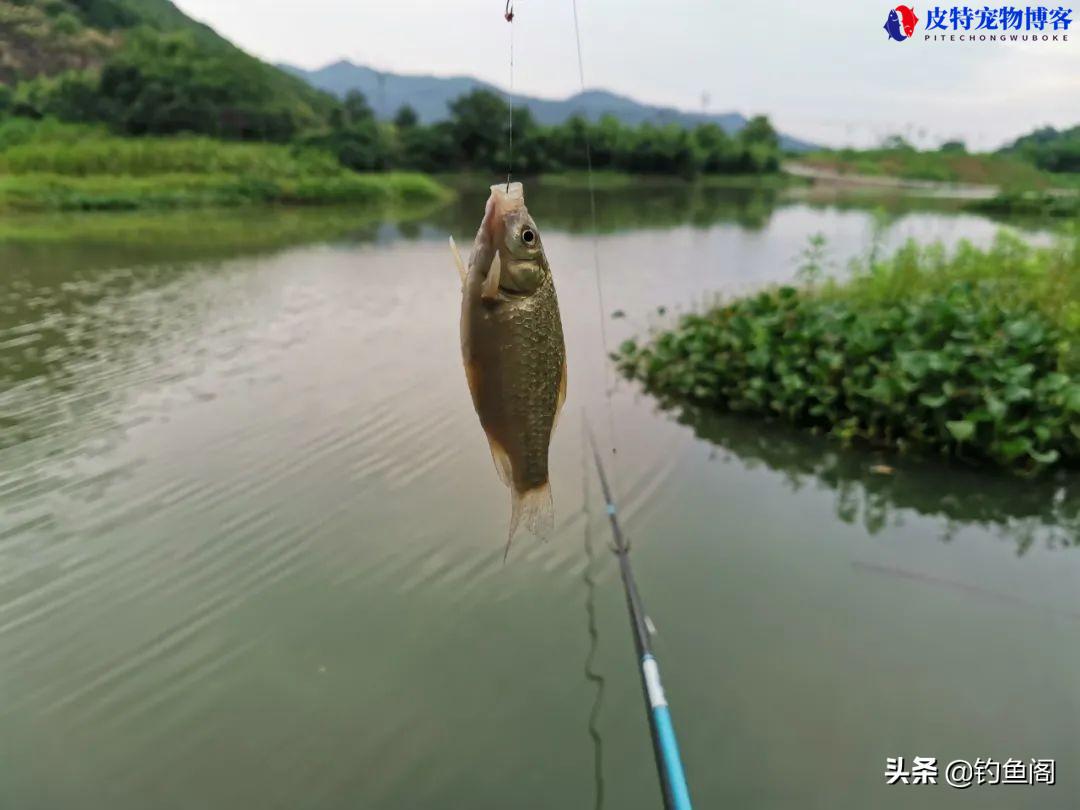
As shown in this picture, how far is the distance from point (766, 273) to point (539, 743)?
39.6ft

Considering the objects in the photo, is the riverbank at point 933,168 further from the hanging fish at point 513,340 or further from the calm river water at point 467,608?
the hanging fish at point 513,340

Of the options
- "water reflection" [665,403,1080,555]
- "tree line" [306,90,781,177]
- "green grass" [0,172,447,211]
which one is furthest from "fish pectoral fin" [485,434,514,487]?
"green grass" [0,172,447,211]

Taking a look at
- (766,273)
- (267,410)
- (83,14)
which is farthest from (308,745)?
(83,14)

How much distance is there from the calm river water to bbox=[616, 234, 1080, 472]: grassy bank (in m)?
0.30

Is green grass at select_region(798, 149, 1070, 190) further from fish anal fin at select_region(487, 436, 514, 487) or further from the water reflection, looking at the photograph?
fish anal fin at select_region(487, 436, 514, 487)

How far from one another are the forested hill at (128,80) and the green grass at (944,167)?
3328cm

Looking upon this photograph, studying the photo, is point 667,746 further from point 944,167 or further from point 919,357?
point 944,167

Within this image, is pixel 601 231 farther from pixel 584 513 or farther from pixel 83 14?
pixel 83 14

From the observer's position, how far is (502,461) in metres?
1.53

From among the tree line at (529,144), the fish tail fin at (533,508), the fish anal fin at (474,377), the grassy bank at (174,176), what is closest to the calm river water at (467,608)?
the fish tail fin at (533,508)

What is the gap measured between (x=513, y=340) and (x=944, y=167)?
1795 inches

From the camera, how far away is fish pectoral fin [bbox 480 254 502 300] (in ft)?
4.11

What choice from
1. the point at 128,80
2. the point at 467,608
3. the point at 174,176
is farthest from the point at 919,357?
the point at 128,80

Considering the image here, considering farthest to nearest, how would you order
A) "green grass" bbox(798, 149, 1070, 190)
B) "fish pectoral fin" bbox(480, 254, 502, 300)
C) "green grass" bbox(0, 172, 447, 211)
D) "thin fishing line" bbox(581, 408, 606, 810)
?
"green grass" bbox(798, 149, 1070, 190) → "green grass" bbox(0, 172, 447, 211) → "thin fishing line" bbox(581, 408, 606, 810) → "fish pectoral fin" bbox(480, 254, 502, 300)
